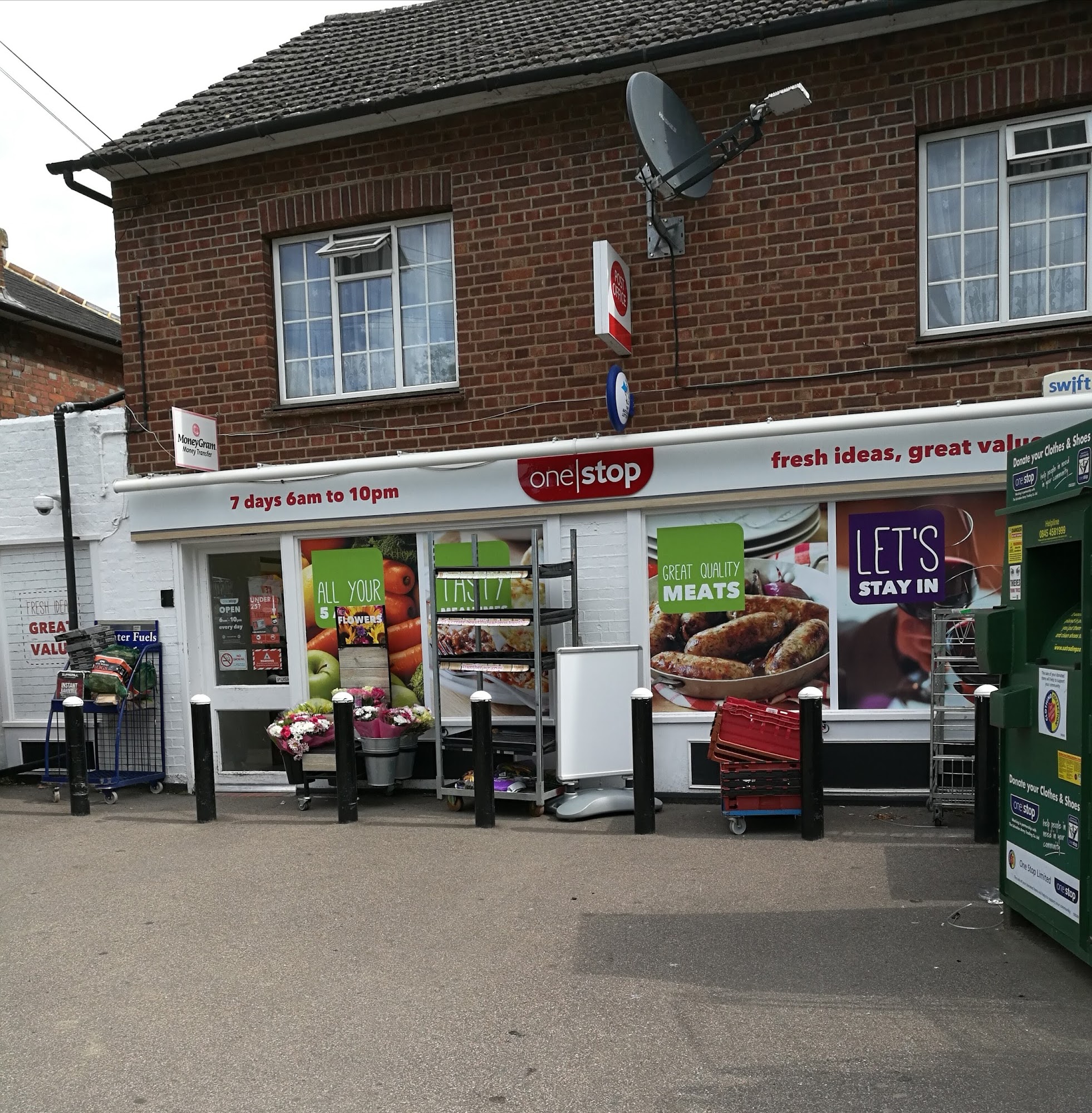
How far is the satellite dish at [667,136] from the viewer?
6605mm

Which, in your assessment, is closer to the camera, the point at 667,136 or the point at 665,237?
the point at 667,136

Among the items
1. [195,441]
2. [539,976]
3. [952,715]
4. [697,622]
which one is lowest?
[539,976]

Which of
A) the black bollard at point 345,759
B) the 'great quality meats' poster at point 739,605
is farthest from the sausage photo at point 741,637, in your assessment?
the black bollard at point 345,759

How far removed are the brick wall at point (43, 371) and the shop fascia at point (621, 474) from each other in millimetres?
3981

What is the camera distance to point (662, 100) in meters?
7.02

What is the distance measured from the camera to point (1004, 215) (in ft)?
23.4

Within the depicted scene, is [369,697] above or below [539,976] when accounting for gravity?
above

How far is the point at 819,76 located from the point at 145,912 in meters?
7.50

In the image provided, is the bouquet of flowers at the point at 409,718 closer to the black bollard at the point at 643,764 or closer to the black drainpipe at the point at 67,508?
the black bollard at the point at 643,764

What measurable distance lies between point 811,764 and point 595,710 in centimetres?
167

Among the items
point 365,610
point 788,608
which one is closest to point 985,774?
point 788,608

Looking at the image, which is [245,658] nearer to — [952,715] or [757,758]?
[757,758]

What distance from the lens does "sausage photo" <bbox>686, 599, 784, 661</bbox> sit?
7621 mm

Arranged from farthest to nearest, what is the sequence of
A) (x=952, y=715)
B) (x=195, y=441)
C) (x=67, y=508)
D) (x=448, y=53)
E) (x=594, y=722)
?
(x=67, y=508) < (x=448, y=53) < (x=195, y=441) < (x=594, y=722) < (x=952, y=715)
